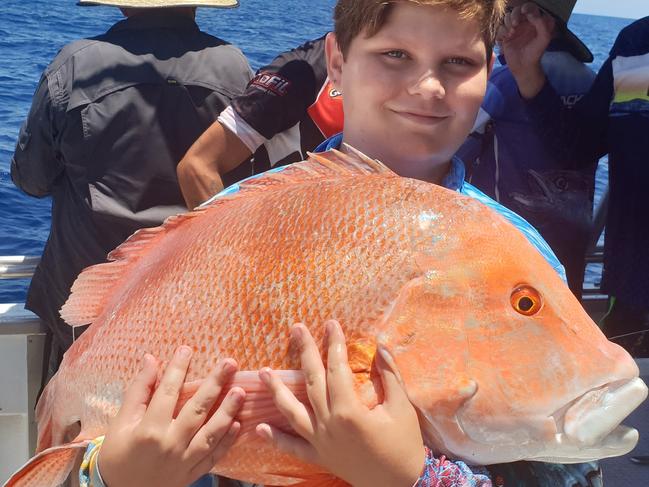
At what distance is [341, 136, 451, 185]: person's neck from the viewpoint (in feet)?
5.11

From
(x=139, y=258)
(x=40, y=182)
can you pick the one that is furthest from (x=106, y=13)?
(x=139, y=258)

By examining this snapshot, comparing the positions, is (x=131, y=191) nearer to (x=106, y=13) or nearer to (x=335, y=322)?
(x=335, y=322)

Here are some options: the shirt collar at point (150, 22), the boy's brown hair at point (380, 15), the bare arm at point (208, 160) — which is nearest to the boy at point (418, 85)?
the boy's brown hair at point (380, 15)

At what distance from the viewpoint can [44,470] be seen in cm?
144

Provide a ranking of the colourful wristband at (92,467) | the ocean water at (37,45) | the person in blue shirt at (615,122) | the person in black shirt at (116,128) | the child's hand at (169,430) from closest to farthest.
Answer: the child's hand at (169,430) → the colourful wristband at (92,467) → the person in blue shirt at (615,122) → the person in black shirt at (116,128) → the ocean water at (37,45)

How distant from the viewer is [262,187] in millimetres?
1383

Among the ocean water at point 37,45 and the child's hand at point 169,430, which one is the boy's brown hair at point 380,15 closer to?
the child's hand at point 169,430

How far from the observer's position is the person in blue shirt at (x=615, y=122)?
9.10ft

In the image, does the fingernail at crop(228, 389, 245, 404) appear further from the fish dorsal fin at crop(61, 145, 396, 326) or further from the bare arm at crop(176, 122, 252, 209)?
the bare arm at crop(176, 122, 252, 209)

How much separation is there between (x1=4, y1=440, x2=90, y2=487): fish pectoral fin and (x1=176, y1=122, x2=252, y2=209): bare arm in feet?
4.91

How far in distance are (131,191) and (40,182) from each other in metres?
0.44

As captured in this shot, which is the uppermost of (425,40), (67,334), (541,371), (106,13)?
(425,40)

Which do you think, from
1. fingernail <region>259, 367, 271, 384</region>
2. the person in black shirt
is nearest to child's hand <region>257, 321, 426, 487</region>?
fingernail <region>259, 367, 271, 384</region>

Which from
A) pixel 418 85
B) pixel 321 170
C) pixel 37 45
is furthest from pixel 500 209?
pixel 37 45
